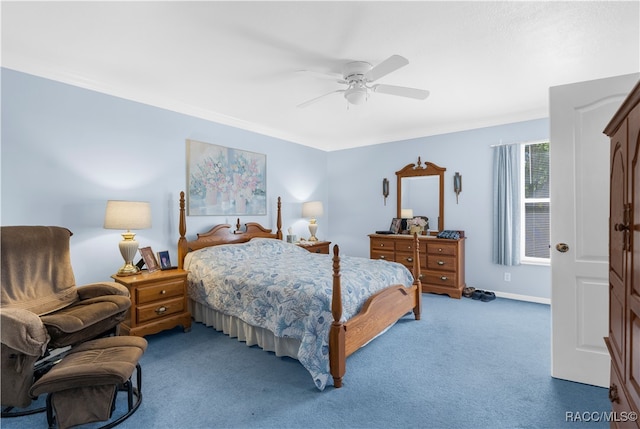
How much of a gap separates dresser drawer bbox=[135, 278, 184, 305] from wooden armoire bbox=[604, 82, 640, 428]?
333cm

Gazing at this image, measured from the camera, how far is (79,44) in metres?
2.46

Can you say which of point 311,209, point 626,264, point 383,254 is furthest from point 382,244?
point 626,264

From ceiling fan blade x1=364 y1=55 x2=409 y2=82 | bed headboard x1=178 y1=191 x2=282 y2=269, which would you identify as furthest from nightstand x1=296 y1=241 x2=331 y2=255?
ceiling fan blade x1=364 y1=55 x2=409 y2=82

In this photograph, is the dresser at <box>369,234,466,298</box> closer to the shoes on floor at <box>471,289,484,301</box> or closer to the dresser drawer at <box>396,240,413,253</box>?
the dresser drawer at <box>396,240,413,253</box>

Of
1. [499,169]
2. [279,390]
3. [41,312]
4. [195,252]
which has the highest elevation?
[499,169]

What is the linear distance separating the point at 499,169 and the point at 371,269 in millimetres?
2653

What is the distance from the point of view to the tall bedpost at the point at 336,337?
2.21 m

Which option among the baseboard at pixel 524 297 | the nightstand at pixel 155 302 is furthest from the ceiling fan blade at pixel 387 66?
the baseboard at pixel 524 297

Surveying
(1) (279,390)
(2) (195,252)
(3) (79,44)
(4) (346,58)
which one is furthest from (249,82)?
(1) (279,390)

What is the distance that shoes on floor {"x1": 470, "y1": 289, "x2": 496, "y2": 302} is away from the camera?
14.1 ft

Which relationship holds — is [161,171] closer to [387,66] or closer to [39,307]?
[39,307]

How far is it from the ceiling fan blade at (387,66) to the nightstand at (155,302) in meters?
2.70

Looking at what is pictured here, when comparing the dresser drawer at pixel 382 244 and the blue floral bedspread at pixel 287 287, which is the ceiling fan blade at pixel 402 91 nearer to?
the blue floral bedspread at pixel 287 287

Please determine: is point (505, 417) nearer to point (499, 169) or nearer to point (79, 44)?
point (499, 169)
